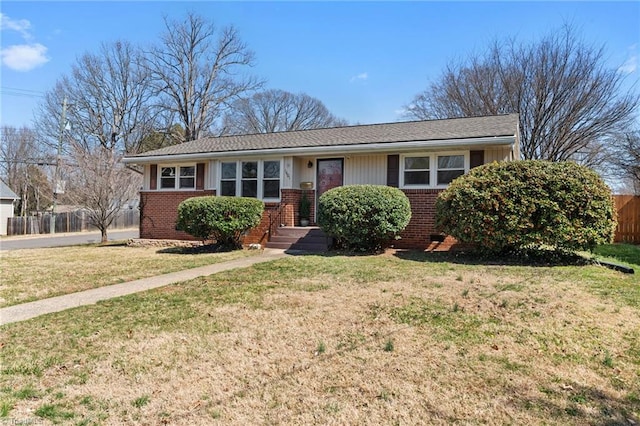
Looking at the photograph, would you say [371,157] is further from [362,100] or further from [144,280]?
[362,100]

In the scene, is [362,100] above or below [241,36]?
below

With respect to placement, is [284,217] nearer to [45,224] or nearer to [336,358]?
→ [336,358]

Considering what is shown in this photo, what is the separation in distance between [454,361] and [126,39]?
3616cm

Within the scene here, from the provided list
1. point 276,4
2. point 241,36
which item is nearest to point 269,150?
point 276,4

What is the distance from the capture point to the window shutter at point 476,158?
35.9ft

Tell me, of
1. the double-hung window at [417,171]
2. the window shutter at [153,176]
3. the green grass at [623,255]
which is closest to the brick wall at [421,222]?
the double-hung window at [417,171]

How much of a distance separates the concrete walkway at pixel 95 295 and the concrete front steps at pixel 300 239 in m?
2.87

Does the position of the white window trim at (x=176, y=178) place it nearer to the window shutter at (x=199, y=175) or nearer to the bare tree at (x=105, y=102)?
the window shutter at (x=199, y=175)

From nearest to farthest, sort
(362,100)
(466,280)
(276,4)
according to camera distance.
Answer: (466,280) < (276,4) < (362,100)

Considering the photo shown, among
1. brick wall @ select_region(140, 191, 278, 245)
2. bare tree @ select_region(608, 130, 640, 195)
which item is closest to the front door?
brick wall @ select_region(140, 191, 278, 245)

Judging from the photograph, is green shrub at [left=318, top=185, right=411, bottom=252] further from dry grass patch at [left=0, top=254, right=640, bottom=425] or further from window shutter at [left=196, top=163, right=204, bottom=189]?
window shutter at [left=196, top=163, right=204, bottom=189]

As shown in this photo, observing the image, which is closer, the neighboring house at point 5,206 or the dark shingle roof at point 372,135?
the dark shingle roof at point 372,135

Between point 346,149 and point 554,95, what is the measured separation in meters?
14.9

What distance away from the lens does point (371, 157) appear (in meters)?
12.3
